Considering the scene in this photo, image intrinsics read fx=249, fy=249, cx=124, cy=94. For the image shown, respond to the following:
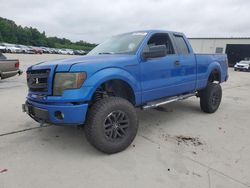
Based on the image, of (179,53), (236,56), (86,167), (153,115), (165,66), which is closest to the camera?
(86,167)

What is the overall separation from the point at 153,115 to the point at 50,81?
9.61ft

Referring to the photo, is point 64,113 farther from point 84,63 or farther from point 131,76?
point 131,76

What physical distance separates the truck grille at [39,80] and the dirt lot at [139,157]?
2.97ft

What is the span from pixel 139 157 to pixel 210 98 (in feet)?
10.2

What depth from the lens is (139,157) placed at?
3.54m

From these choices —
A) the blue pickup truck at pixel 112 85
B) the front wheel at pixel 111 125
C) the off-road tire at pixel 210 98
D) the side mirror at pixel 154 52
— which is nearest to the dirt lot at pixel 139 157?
the front wheel at pixel 111 125

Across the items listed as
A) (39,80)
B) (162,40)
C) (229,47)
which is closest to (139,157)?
(39,80)

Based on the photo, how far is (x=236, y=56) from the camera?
1576 inches

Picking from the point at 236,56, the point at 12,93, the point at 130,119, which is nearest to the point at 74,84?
the point at 130,119

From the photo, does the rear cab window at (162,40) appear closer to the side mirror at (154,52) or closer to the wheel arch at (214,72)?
the side mirror at (154,52)

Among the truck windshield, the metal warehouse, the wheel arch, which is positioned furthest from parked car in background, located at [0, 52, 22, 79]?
the metal warehouse

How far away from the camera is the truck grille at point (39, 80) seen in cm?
351

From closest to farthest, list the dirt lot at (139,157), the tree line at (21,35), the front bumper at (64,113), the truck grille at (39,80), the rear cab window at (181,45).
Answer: the dirt lot at (139,157) < the front bumper at (64,113) < the truck grille at (39,80) < the rear cab window at (181,45) < the tree line at (21,35)

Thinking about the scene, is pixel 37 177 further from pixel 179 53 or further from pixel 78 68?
pixel 179 53
